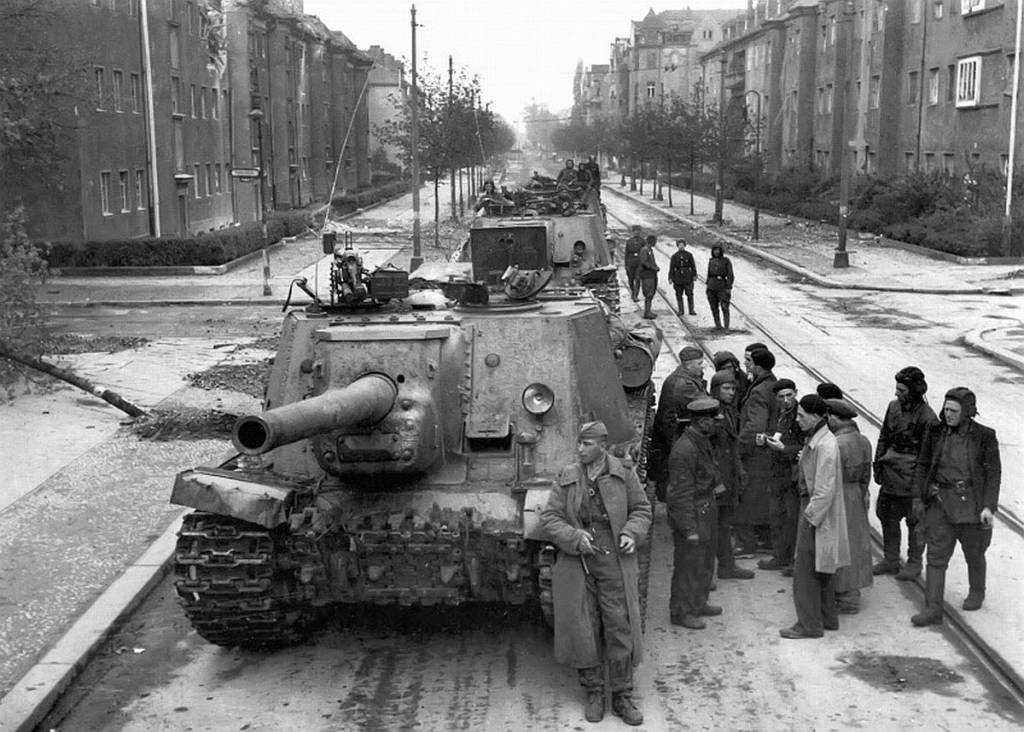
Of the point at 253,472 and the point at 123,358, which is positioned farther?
the point at 123,358

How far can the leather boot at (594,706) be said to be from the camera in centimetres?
754

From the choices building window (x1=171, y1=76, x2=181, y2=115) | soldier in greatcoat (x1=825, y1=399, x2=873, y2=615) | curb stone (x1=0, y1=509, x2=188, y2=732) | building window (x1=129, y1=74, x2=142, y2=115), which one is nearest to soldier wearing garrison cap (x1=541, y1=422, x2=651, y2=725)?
soldier in greatcoat (x1=825, y1=399, x2=873, y2=615)

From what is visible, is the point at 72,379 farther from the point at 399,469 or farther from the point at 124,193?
the point at 124,193

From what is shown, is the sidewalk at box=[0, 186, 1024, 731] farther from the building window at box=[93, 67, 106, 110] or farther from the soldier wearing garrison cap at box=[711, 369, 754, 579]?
the building window at box=[93, 67, 106, 110]

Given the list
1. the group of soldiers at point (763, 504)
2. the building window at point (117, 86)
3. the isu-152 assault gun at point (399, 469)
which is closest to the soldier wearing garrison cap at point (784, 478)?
the group of soldiers at point (763, 504)

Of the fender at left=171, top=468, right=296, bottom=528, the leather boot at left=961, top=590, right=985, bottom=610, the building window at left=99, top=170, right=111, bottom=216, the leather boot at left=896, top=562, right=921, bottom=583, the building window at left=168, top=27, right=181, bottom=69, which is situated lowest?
the leather boot at left=896, top=562, right=921, bottom=583

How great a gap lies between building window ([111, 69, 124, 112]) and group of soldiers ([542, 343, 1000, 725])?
1138 inches

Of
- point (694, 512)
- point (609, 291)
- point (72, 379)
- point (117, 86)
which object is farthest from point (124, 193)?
point (694, 512)

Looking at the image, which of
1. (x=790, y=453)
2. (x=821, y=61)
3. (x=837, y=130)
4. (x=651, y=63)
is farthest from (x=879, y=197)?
(x=651, y=63)

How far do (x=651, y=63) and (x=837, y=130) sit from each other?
6899 cm

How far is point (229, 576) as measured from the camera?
7910 millimetres

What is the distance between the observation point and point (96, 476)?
1350cm

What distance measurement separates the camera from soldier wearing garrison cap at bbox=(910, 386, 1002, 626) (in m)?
8.67

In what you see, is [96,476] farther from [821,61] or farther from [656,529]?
[821,61]
